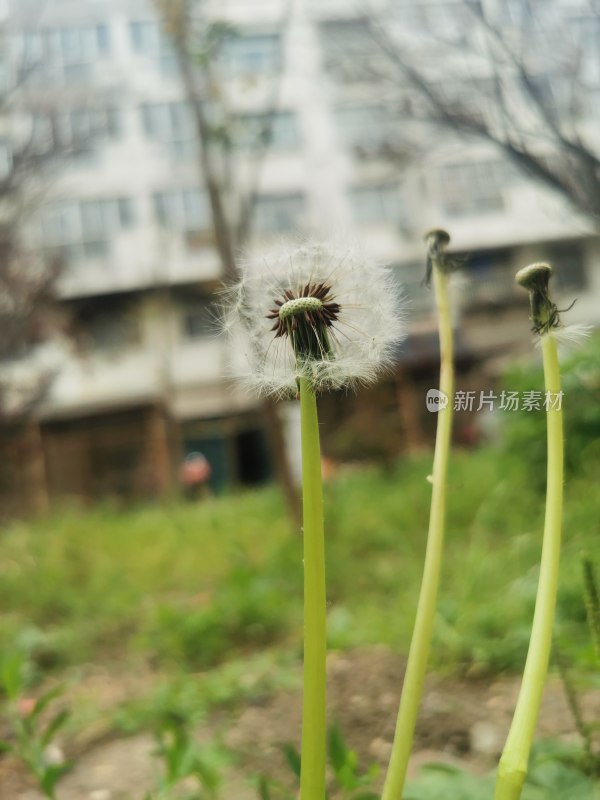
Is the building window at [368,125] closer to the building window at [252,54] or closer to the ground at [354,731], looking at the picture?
the building window at [252,54]

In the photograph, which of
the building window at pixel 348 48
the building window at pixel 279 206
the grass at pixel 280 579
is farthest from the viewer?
the building window at pixel 279 206

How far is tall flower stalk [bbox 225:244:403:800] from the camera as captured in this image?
1.59ft

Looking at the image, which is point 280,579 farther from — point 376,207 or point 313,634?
point 376,207

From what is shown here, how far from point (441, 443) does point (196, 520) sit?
3.61 m

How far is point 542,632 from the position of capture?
0.48m

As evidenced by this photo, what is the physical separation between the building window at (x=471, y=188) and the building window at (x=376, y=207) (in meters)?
0.92

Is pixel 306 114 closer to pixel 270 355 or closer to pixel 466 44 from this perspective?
pixel 466 44

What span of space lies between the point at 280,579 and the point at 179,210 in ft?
23.2

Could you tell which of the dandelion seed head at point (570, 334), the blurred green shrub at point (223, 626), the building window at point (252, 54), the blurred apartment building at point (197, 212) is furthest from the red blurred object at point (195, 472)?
the dandelion seed head at point (570, 334)

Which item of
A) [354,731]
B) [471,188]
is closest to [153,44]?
[471,188]

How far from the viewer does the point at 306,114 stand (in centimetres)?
623

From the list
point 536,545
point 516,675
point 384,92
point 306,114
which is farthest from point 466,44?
point 306,114

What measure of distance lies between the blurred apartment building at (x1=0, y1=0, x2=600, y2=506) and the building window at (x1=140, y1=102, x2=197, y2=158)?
4 centimetres

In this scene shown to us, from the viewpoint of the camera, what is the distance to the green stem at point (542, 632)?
1.48ft
